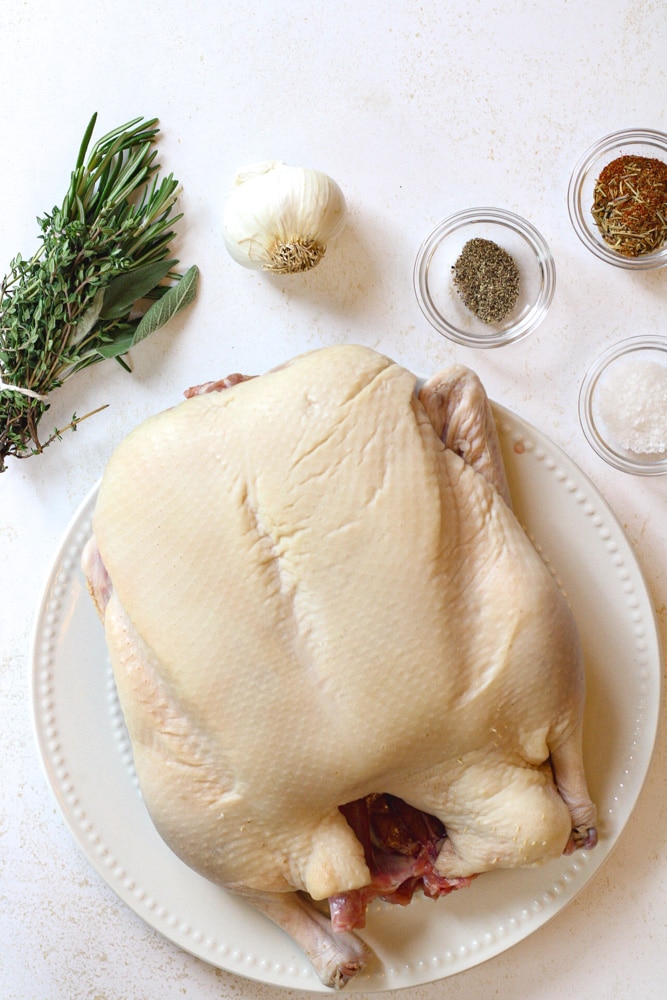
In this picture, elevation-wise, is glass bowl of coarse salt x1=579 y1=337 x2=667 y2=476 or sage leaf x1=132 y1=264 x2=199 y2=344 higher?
sage leaf x1=132 y1=264 x2=199 y2=344

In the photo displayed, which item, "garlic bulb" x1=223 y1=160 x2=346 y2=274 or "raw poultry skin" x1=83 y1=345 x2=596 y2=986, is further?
"garlic bulb" x1=223 y1=160 x2=346 y2=274

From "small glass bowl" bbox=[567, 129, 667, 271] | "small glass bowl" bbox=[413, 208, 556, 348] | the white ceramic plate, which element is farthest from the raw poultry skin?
"small glass bowl" bbox=[567, 129, 667, 271]

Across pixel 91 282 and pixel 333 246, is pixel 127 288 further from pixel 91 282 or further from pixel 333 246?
pixel 333 246

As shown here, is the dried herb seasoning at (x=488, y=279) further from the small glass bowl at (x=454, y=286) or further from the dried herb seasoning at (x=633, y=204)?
the dried herb seasoning at (x=633, y=204)

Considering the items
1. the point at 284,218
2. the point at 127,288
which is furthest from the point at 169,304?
the point at 284,218

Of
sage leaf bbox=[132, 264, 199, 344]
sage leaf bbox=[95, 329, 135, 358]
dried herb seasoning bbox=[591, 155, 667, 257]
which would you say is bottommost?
sage leaf bbox=[95, 329, 135, 358]

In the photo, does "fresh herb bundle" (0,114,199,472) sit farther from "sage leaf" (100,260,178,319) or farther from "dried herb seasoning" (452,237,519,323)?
"dried herb seasoning" (452,237,519,323)

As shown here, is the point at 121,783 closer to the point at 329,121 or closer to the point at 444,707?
the point at 444,707
